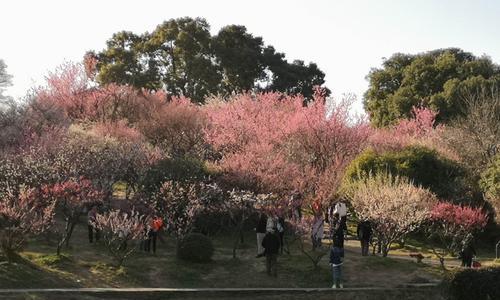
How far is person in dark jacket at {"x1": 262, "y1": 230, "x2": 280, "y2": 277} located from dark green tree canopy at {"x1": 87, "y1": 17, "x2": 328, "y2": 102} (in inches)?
1470

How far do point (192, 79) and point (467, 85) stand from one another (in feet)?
82.2

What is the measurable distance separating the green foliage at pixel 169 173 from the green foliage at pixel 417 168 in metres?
8.64

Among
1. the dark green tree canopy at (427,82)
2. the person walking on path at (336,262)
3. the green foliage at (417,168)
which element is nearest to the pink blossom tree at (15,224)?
the person walking on path at (336,262)

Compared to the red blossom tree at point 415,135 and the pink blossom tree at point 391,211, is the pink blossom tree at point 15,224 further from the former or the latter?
the red blossom tree at point 415,135

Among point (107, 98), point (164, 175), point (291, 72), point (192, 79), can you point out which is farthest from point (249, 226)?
point (291, 72)

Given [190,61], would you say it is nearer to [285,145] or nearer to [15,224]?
[285,145]

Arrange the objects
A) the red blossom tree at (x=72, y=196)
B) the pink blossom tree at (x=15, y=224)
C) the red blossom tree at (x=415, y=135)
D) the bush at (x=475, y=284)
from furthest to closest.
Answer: the red blossom tree at (x=415, y=135) < the red blossom tree at (x=72, y=196) < the pink blossom tree at (x=15, y=224) < the bush at (x=475, y=284)

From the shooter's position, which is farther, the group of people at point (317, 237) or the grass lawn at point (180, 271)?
the group of people at point (317, 237)

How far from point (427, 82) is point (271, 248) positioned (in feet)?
124

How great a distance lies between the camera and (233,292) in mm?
16031

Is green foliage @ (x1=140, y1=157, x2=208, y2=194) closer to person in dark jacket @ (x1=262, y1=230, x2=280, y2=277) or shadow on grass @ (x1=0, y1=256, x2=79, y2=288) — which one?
person in dark jacket @ (x1=262, y1=230, x2=280, y2=277)

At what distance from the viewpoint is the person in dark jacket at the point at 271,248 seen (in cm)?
1770

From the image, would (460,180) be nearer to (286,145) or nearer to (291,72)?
(286,145)

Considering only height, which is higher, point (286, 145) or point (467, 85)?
point (467, 85)
